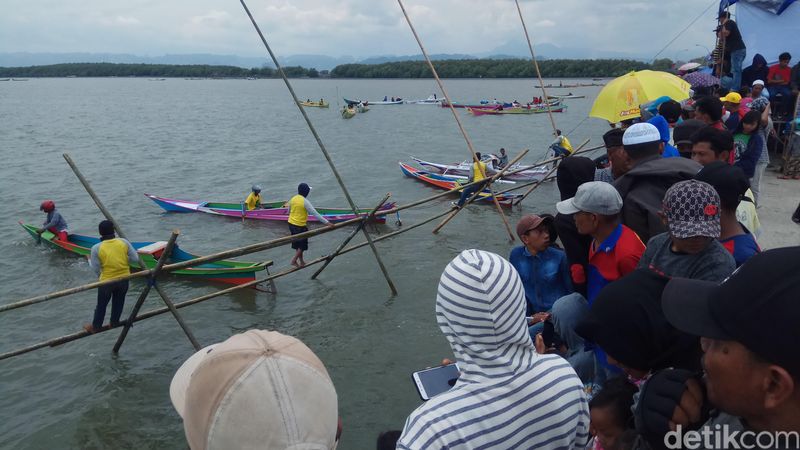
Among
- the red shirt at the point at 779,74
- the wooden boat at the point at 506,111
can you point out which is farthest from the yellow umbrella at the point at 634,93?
the wooden boat at the point at 506,111

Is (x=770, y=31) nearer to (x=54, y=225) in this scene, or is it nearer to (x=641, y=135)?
(x=641, y=135)

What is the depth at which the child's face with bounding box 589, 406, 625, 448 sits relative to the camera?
2.12 m

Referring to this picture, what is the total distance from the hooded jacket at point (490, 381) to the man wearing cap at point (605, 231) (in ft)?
5.19

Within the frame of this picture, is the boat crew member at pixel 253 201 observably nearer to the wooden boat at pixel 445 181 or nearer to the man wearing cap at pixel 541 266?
the wooden boat at pixel 445 181

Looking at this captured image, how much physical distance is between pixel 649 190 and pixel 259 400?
333cm

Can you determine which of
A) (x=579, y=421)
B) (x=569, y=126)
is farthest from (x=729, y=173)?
(x=569, y=126)

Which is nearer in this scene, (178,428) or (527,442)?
(527,442)

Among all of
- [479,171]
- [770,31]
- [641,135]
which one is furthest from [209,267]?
[770,31]

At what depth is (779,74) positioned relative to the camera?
1160cm

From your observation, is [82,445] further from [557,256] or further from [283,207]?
[283,207]

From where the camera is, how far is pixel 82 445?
6559mm

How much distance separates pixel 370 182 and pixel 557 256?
1900 centimetres

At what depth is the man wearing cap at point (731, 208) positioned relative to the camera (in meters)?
3.04

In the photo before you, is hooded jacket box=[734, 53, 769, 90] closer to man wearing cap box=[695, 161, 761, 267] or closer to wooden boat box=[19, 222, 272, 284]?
man wearing cap box=[695, 161, 761, 267]
